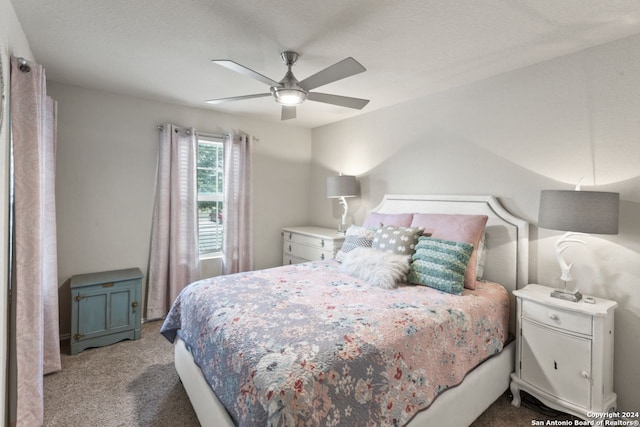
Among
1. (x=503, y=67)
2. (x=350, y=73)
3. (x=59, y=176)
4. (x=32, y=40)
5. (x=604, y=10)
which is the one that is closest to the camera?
(x=604, y=10)

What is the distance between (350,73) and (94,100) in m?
2.66

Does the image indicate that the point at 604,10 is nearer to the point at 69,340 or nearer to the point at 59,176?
the point at 59,176

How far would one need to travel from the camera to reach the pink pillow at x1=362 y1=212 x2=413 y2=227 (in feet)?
8.84

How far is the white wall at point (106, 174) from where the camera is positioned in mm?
2834

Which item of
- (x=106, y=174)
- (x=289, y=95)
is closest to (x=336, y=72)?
(x=289, y=95)

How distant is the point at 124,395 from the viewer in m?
2.07

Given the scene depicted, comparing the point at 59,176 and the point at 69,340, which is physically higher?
the point at 59,176

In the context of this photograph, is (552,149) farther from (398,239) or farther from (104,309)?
(104,309)

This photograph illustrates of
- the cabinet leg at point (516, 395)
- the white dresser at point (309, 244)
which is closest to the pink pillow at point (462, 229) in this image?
the cabinet leg at point (516, 395)

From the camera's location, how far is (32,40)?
6.54 ft

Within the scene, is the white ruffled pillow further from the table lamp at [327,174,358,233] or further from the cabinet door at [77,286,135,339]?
the cabinet door at [77,286,135,339]

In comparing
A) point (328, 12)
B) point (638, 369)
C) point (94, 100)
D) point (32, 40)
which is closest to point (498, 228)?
point (638, 369)

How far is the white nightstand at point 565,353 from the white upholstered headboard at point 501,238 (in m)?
0.30

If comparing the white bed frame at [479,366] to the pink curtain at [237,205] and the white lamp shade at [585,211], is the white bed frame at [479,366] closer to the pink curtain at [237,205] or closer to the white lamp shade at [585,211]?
the white lamp shade at [585,211]
